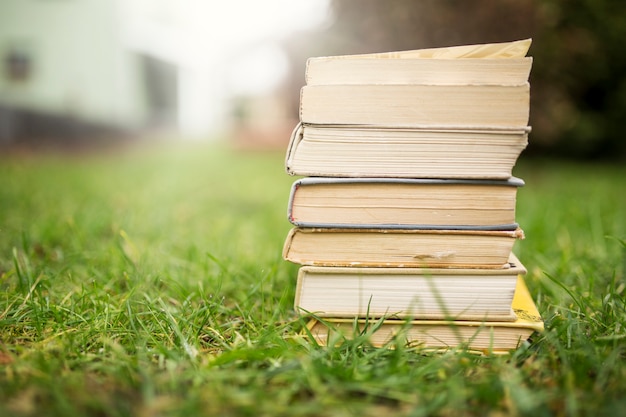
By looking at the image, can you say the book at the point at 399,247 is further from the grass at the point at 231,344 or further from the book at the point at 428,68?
the book at the point at 428,68

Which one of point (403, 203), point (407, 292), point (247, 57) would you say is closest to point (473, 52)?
point (403, 203)

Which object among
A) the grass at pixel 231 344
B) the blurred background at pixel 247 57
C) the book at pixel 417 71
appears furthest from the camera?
the blurred background at pixel 247 57

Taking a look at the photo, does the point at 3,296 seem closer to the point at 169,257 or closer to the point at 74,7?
the point at 169,257

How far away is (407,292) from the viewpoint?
4.15ft

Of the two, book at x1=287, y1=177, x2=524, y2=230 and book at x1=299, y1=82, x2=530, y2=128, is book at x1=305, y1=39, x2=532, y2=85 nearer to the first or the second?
book at x1=299, y1=82, x2=530, y2=128

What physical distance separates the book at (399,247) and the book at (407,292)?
1.0 inches

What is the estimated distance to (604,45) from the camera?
639 cm

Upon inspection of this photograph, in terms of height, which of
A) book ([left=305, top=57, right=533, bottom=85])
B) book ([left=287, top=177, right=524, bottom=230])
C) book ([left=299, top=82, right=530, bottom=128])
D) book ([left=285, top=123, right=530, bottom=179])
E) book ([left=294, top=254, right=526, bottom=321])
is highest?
book ([left=305, top=57, right=533, bottom=85])

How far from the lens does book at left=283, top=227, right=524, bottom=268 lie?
124cm

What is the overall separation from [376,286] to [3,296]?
1099mm

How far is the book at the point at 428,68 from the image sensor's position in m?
1.17

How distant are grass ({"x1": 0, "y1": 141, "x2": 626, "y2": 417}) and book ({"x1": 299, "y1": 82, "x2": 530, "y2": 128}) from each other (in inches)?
19.1

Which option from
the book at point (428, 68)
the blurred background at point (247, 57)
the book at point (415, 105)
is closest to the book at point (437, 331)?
the book at point (415, 105)

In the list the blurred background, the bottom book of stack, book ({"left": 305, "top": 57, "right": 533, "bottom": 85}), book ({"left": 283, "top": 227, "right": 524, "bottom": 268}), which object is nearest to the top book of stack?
book ({"left": 305, "top": 57, "right": 533, "bottom": 85})
